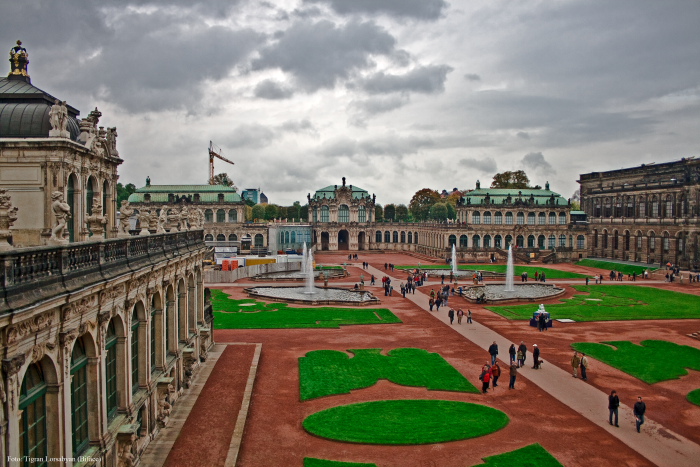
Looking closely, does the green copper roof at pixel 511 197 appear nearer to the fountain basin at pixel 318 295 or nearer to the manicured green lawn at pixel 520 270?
the manicured green lawn at pixel 520 270

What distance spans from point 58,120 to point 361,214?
357 ft

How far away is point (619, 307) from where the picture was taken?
2012 inches

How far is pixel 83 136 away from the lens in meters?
23.3

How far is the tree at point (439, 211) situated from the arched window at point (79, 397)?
14723cm

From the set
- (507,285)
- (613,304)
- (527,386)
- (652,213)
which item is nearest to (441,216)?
(652,213)

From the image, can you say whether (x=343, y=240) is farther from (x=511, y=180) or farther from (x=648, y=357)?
(x=648, y=357)

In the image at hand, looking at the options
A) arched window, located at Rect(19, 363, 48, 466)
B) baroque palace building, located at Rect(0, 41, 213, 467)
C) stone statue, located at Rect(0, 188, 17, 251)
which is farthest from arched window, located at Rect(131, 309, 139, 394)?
stone statue, located at Rect(0, 188, 17, 251)

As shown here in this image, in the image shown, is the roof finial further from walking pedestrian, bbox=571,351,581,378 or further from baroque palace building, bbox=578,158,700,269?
baroque palace building, bbox=578,158,700,269

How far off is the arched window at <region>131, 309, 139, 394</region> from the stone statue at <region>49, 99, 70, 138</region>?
7311 mm

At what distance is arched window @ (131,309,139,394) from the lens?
1955 centimetres

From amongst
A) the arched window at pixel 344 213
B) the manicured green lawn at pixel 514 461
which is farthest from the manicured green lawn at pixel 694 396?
the arched window at pixel 344 213

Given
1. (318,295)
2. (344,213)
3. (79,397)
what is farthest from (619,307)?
(344,213)

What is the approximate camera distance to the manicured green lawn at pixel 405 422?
70.7 feet

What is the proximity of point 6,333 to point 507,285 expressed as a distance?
197ft
